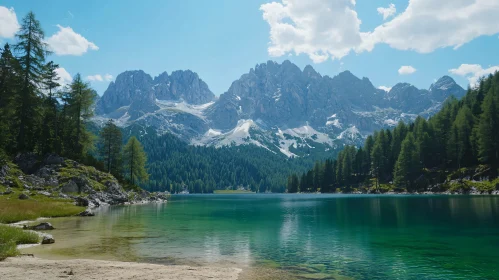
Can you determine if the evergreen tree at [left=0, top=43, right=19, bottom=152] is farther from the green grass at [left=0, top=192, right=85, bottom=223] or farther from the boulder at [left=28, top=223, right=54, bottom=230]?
the boulder at [left=28, top=223, right=54, bottom=230]

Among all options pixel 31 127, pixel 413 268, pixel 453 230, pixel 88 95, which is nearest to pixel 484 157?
pixel 453 230

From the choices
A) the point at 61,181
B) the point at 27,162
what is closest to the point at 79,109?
the point at 27,162

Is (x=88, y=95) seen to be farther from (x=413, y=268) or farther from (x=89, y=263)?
(x=413, y=268)

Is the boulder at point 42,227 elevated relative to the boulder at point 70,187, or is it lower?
lower

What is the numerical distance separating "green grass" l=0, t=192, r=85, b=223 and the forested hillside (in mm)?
104555

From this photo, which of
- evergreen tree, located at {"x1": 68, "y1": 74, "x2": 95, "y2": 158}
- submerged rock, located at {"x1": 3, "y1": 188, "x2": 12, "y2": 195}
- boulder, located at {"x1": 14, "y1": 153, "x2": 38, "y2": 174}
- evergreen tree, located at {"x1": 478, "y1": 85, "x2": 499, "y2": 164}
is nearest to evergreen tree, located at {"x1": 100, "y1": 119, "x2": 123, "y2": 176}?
evergreen tree, located at {"x1": 68, "y1": 74, "x2": 95, "y2": 158}

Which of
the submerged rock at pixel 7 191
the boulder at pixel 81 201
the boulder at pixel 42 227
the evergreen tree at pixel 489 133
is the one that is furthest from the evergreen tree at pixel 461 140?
the submerged rock at pixel 7 191

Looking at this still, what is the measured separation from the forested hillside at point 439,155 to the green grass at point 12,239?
108 metres

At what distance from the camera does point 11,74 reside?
229 feet

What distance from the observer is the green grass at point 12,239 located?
19625 millimetres

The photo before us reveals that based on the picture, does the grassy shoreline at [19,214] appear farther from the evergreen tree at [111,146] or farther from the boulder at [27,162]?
the evergreen tree at [111,146]

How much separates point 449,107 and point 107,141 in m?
143

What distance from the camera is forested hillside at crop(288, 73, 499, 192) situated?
352ft

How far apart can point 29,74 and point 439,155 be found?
142m
